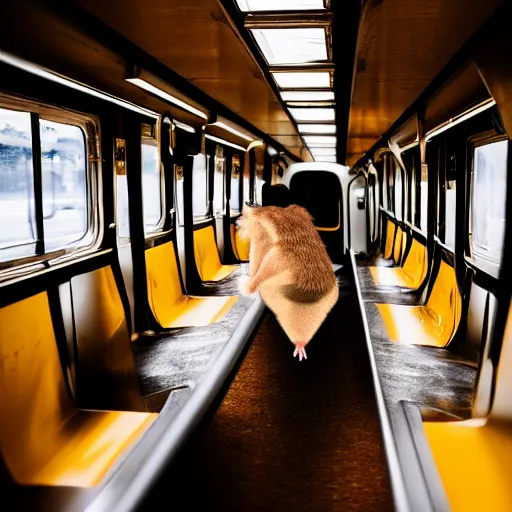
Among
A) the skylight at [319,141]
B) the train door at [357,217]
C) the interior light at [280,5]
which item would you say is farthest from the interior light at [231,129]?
the train door at [357,217]

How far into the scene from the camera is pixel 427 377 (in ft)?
16.8

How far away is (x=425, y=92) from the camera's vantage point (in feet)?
17.2

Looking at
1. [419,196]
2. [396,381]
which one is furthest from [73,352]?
[419,196]

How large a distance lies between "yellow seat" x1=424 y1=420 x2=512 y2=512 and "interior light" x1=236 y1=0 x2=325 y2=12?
97.1 inches

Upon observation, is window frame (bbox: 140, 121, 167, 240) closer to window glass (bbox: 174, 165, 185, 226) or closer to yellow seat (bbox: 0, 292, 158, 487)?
window glass (bbox: 174, 165, 185, 226)

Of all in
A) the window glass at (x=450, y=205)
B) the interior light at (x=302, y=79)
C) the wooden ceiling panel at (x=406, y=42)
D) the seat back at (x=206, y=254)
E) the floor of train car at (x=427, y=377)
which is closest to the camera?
the wooden ceiling panel at (x=406, y=42)

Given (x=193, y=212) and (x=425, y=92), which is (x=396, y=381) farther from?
(x=193, y=212)

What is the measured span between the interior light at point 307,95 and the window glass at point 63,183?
2.09 meters

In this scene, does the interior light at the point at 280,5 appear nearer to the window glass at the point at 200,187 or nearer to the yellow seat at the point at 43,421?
the yellow seat at the point at 43,421

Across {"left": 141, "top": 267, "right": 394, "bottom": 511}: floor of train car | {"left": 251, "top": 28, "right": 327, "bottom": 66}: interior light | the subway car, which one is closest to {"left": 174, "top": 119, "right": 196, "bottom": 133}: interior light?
the subway car

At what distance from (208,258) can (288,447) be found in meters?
5.87

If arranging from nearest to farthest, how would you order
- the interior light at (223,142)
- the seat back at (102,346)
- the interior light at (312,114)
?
1. the seat back at (102,346)
2. the interior light at (312,114)
3. the interior light at (223,142)

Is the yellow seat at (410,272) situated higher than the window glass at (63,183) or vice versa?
the window glass at (63,183)

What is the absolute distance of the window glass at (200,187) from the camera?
910cm
